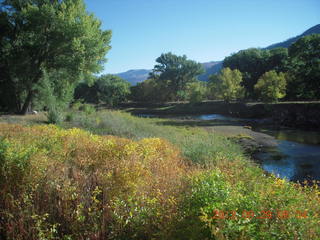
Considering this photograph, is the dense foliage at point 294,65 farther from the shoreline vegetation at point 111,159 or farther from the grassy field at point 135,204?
the grassy field at point 135,204

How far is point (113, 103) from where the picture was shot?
224 ft

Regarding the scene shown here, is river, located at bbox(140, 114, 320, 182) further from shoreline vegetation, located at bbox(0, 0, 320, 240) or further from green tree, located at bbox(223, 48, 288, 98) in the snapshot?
green tree, located at bbox(223, 48, 288, 98)

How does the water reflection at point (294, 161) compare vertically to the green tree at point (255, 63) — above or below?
below

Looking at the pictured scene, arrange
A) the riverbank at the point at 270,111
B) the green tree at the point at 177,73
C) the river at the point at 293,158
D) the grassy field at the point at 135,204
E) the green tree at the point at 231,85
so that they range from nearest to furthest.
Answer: the grassy field at the point at 135,204 → the river at the point at 293,158 → the riverbank at the point at 270,111 → the green tree at the point at 231,85 → the green tree at the point at 177,73

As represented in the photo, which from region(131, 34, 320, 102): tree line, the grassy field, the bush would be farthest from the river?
region(131, 34, 320, 102): tree line

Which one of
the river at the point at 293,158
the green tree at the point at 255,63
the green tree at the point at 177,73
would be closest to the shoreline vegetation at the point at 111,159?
the river at the point at 293,158

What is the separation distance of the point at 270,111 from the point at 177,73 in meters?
41.1

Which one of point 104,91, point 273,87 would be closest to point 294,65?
point 273,87

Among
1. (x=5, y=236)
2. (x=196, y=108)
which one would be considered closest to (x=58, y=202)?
(x=5, y=236)

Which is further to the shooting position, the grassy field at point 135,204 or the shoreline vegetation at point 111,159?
the shoreline vegetation at point 111,159

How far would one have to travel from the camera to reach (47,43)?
2028 centimetres

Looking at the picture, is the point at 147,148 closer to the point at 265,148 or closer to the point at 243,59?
the point at 265,148

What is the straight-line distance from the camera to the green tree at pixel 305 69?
113ft

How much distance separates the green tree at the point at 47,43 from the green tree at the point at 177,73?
52.7 meters
